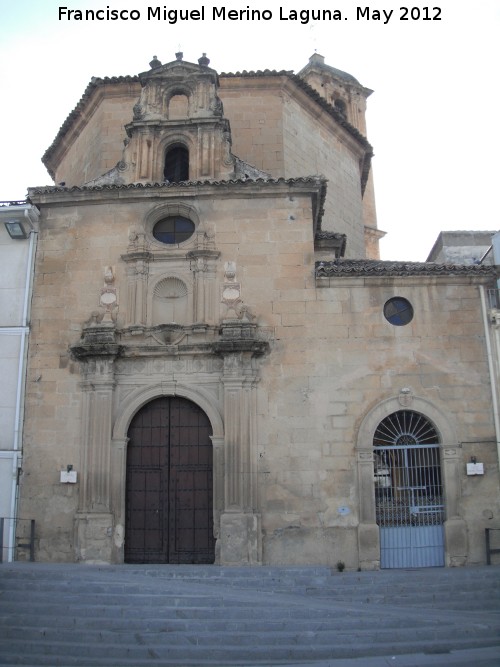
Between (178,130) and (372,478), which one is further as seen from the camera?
(178,130)

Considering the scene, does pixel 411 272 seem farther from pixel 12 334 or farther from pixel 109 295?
pixel 12 334

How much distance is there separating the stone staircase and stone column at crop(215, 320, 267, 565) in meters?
0.92

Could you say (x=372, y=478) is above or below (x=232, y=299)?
below

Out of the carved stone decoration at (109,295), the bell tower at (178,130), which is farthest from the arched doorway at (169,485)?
the bell tower at (178,130)

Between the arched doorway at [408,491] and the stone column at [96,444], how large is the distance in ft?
17.5

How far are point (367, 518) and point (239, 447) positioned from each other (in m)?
2.83

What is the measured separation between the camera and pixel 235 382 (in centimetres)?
1470

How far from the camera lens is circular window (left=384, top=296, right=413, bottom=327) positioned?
50.1 feet

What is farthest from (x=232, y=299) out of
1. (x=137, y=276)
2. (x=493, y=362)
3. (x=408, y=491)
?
(x=493, y=362)

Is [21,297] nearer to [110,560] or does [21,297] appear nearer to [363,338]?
[110,560]

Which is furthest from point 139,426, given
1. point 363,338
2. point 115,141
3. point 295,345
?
point 115,141

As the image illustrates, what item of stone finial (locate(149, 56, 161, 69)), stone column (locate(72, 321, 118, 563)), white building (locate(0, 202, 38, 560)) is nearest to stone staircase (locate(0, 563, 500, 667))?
stone column (locate(72, 321, 118, 563))

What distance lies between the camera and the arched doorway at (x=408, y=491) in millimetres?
14273

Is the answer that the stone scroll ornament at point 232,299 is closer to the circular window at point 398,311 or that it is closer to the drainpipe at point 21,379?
the circular window at point 398,311
